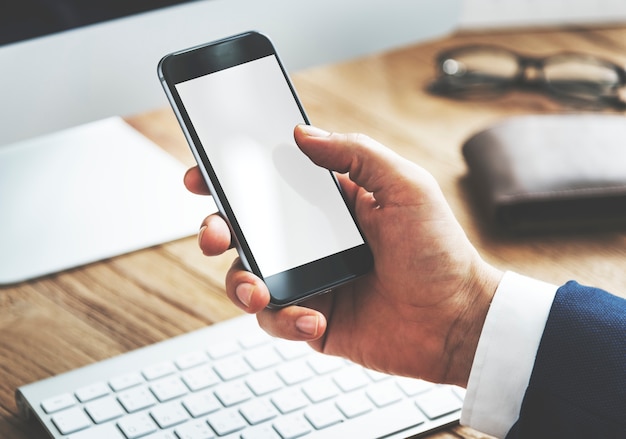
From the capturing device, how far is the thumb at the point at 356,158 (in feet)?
1.93

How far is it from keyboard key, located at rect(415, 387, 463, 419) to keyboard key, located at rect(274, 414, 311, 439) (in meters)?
0.08

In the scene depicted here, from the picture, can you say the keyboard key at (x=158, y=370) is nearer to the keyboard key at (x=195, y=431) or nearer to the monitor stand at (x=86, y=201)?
the keyboard key at (x=195, y=431)

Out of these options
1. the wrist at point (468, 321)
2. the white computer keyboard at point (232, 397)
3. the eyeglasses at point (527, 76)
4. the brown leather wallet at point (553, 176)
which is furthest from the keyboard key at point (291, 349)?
the eyeglasses at point (527, 76)

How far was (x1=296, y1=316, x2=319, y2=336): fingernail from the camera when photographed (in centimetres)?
57

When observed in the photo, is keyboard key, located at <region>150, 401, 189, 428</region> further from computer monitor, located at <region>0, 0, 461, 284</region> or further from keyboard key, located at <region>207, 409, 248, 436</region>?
computer monitor, located at <region>0, 0, 461, 284</region>

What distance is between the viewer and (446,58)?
3.40 ft

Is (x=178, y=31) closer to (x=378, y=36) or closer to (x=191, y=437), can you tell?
(x=378, y=36)

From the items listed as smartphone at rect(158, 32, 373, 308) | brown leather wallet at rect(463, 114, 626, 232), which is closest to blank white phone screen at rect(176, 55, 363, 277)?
smartphone at rect(158, 32, 373, 308)

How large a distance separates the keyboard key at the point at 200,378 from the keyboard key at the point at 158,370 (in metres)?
0.01

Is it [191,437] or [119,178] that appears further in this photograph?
[119,178]

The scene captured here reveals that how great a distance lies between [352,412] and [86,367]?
0.60 ft

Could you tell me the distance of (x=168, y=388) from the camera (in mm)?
580

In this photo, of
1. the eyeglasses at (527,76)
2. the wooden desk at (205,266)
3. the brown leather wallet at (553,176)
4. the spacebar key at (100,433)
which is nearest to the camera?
the spacebar key at (100,433)

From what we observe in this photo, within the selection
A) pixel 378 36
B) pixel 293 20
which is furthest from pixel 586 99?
pixel 293 20
